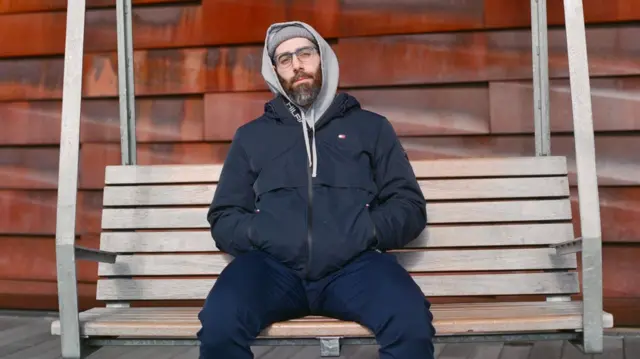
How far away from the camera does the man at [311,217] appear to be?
6.96ft

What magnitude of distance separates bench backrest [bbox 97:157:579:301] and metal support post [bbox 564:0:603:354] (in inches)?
18.3

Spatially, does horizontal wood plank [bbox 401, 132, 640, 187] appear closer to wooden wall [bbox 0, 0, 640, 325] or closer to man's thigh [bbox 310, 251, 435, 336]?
wooden wall [bbox 0, 0, 640, 325]

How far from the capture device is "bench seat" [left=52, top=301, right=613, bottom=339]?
→ 6.98 ft

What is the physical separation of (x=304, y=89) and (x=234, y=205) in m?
0.42

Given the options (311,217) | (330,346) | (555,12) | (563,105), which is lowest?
(330,346)

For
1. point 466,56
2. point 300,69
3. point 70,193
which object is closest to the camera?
point 70,193

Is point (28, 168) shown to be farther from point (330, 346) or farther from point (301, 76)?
point (330, 346)

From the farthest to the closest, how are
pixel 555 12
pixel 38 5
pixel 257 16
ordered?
1. pixel 38 5
2. pixel 257 16
3. pixel 555 12

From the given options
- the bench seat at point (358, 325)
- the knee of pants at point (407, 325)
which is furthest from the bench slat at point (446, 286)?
the knee of pants at point (407, 325)

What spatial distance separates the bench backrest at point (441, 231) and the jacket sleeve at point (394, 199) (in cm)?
26

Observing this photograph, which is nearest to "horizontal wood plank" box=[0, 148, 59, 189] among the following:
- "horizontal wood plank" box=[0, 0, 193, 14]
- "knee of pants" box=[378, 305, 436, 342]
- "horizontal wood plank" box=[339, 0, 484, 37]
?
"horizontal wood plank" box=[0, 0, 193, 14]

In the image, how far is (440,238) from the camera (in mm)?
2721

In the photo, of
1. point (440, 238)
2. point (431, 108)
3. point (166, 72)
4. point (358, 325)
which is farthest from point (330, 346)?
point (166, 72)

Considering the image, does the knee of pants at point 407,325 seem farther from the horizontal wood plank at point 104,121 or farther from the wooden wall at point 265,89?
the horizontal wood plank at point 104,121
